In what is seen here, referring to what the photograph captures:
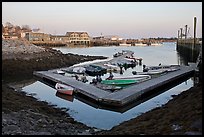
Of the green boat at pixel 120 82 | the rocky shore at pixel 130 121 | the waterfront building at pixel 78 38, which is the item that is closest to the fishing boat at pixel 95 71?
the green boat at pixel 120 82

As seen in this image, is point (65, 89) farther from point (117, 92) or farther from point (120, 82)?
point (120, 82)

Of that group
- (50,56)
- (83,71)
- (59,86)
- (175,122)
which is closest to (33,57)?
(50,56)

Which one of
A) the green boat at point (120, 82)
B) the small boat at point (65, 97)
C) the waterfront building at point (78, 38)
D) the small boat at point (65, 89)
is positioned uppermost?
the waterfront building at point (78, 38)

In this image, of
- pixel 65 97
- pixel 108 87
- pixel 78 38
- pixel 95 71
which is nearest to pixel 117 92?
pixel 108 87

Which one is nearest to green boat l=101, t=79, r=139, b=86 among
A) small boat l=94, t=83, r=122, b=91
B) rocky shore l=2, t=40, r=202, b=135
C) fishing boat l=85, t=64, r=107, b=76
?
small boat l=94, t=83, r=122, b=91

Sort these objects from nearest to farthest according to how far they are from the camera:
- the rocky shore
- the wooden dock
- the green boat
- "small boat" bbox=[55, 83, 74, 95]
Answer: the rocky shore → the wooden dock → "small boat" bbox=[55, 83, 74, 95] → the green boat

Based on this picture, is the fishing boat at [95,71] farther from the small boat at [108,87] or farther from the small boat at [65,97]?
the small boat at [65,97]

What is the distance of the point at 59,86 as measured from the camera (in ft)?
66.8

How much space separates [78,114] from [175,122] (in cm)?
748

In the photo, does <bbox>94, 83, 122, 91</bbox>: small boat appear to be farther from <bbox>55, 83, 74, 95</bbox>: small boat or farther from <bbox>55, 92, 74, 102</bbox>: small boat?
<bbox>55, 92, 74, 102</bbox>: small boat

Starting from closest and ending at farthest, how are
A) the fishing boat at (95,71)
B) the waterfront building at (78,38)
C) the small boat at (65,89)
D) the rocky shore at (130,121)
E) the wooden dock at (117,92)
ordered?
1. the rocky shore at (130,121)
2. the wooden dock at (117,92)
3. the small boat at (65,89)
4. the fishing boat at (95,71)
5. the waterfront building at (78,38)

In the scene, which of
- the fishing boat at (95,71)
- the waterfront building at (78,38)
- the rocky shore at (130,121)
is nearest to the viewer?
the rocky shore at (130,121)

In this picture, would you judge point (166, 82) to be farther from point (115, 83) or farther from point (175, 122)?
point (175, 122)

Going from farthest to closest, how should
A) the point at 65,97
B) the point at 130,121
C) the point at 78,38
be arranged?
the point at 78,38, the point at 65,97, the point at 130,121
